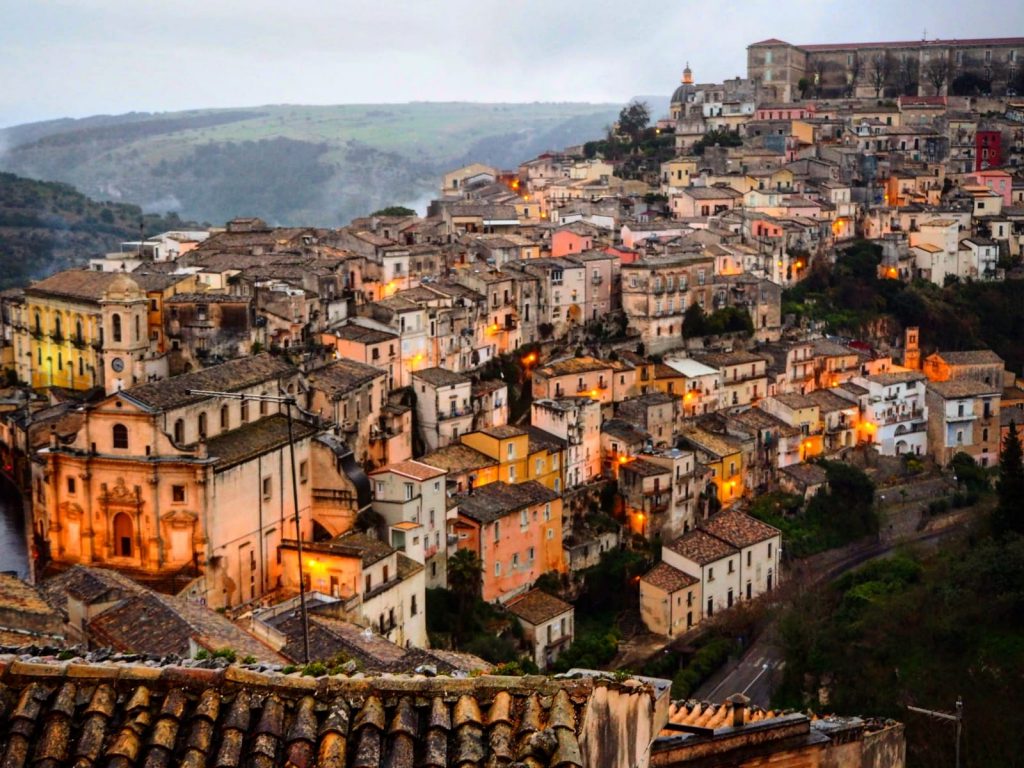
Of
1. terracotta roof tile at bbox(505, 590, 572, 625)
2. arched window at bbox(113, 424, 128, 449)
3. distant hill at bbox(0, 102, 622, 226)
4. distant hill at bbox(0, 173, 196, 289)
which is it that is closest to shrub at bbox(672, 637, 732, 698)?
terracotta roof tile at bbox(505, 590, 572, 625)

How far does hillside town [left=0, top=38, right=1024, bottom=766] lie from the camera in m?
18.7

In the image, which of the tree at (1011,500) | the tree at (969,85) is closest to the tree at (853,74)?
the tree at (969,85)

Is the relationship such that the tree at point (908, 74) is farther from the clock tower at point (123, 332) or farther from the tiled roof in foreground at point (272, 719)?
the tiled roof in foreground at point (272, 719)

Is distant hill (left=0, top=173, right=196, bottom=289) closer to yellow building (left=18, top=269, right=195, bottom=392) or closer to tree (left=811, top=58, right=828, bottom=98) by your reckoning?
yellow building (left=18, top=269, right=195, bottom=392)

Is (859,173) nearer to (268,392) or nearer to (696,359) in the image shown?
(696,359)

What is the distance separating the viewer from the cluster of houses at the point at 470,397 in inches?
1025

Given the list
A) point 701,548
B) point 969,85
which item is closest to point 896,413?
point 701,548

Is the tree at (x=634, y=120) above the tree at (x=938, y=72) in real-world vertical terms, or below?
below

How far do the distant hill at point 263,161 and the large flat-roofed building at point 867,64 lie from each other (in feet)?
108

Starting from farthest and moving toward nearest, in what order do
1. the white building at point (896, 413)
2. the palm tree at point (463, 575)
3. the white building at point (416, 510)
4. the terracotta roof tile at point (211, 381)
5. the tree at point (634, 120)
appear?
the tree at point (634, 120) → the white building at point (896, 413) → the palm tree at point (463, 575) → the white building at point (416, 510) → the terracotta roof tile at point (211, 381)

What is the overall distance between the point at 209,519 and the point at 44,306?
1351 cm

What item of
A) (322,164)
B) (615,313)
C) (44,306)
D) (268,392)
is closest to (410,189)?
(322,164)

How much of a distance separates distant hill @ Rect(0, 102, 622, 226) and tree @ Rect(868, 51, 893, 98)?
36021mm

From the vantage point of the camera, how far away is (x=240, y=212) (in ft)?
387
